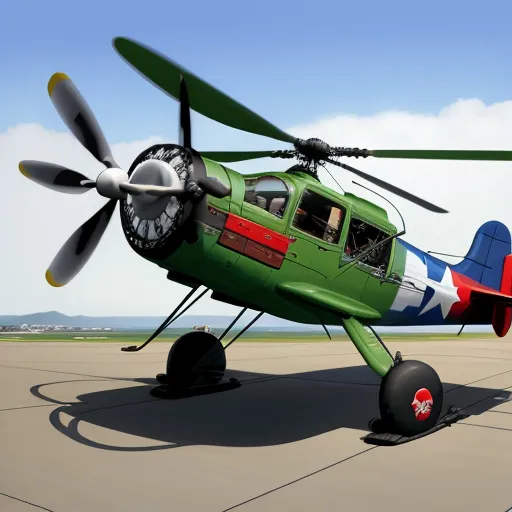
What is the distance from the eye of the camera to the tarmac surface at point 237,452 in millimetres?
4492

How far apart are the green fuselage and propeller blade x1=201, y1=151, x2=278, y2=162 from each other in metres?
1.87

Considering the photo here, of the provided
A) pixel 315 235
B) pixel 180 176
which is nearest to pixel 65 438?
pixel 180 176

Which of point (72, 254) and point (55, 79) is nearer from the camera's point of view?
point (72, 254)

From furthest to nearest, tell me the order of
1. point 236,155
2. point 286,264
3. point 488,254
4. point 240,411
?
point 488,254
point 236,155
point 240,411
point 286,264

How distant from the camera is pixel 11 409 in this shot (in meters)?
7.93

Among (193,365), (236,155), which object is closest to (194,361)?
(193,365)

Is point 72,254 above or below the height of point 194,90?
below

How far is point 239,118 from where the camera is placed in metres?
7.27

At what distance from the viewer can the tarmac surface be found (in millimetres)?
4492

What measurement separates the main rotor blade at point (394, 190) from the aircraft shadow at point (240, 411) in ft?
10.9

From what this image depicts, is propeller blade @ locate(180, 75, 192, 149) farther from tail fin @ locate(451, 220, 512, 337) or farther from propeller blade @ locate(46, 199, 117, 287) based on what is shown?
tail fin @ locate(451, 220, 512, 337)

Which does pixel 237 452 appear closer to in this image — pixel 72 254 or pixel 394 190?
pixel 72 254

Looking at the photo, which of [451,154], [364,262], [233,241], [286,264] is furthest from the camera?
[364,262]

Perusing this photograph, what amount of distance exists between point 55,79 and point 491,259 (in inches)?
379
